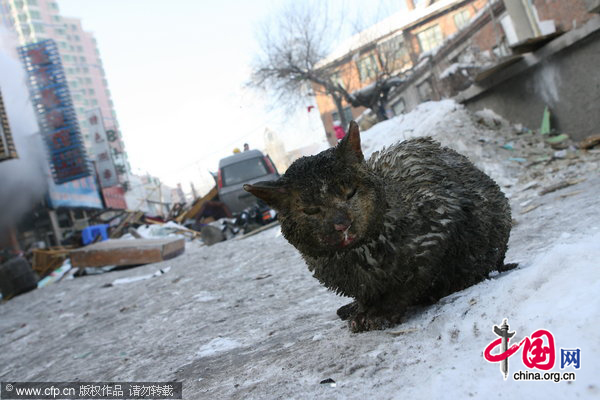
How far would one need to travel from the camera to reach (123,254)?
37.2 feet

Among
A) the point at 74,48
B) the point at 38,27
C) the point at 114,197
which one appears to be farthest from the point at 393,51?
the point at 74,48

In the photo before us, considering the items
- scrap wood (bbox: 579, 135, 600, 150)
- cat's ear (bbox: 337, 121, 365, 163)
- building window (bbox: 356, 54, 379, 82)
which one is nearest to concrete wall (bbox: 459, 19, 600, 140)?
scrap wood (bbox: 579, 135, 600, 150)

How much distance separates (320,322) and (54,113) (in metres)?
20.9

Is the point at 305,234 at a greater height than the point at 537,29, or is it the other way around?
the point at 537,29

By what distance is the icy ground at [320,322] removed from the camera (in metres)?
1.54

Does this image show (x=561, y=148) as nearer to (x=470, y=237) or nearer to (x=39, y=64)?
→ (x=470, y=237)

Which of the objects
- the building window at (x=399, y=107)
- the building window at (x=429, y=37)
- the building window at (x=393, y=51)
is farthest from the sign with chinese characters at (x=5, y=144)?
the building window at (x=429, y=37)

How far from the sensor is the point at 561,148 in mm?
8242

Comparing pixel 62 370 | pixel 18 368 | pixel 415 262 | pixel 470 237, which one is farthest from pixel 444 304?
pixel 18 368

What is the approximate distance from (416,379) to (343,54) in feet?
113

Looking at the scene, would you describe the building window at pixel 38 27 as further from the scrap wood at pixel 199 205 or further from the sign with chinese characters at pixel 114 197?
the scrap wood at pixel 199 205

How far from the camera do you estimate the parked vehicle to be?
47.8ft

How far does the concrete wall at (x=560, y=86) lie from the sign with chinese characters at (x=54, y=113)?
17733 mm

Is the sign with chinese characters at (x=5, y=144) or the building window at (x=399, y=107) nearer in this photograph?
the sign with chinese characters at (x=5, y=144)
